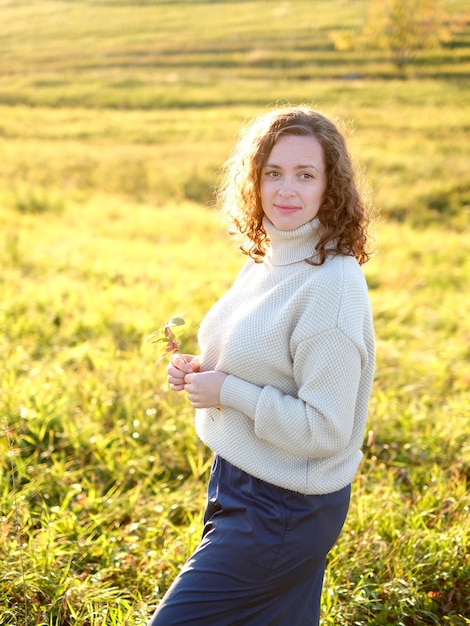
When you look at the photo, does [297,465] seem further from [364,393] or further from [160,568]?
[160,568]

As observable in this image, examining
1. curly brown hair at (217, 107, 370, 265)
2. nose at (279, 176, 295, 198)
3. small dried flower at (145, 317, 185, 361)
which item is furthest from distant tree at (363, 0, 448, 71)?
small dried flower at (145, 317, 185, 361)

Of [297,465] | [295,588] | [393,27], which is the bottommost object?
[295,588]

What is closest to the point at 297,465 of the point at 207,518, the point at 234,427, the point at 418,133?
the point at 234,427

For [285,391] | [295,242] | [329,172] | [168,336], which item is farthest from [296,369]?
[329,172]

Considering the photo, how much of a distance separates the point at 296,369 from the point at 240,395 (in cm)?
19

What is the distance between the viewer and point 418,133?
21172 mm

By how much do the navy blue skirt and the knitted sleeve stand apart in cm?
20

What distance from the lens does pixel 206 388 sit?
7.18ft

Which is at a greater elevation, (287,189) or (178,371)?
(287,189)

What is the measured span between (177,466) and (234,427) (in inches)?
75.9

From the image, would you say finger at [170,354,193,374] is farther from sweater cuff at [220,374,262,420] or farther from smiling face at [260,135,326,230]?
smiling face at [260,135,326,230]

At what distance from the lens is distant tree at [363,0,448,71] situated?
2986 centimetres

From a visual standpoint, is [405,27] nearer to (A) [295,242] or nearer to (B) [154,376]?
(B) [154,376]

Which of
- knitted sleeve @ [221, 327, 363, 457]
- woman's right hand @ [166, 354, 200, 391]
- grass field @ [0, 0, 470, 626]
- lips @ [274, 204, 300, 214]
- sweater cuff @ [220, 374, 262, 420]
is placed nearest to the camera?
knitted sleeve @ [221, 327, 363, 457]
